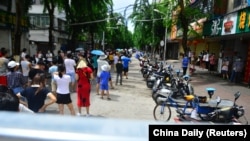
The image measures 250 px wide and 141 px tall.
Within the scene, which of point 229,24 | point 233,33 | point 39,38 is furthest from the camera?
point 39,38

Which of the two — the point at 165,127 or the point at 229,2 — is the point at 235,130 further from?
the point at 229,2

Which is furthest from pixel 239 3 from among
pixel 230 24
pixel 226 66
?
pixel 226 66

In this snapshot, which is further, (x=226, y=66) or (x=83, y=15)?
(x=83, y=15)

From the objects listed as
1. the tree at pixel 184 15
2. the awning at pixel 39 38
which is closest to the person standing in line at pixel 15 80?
the tree at pixel 184 15

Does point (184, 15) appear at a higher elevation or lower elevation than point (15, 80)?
higher

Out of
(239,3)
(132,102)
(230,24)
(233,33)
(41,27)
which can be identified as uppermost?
(239,3)

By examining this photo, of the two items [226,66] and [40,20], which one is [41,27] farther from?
[226,66]

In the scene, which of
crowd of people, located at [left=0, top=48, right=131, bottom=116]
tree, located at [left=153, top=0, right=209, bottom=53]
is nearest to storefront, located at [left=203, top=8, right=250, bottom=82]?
tree, located at [left=153, top=0, right=209, bottom=53]

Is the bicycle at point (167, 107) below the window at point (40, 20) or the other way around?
below

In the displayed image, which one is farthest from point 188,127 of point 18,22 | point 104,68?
point 18,22

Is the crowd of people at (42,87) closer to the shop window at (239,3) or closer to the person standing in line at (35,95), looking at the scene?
the person standing in line at (35,95)

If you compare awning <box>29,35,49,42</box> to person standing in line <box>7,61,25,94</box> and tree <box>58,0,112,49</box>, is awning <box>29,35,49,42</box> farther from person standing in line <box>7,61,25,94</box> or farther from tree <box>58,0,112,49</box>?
person standing in line <box>7,61,25,94</box>

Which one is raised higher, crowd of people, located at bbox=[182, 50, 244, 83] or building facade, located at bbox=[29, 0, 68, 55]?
building facade, located at bbox=[29, 0, 68, 55]

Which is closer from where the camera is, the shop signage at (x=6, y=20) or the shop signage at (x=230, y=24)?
the shop signage at (x=230, y=24)
